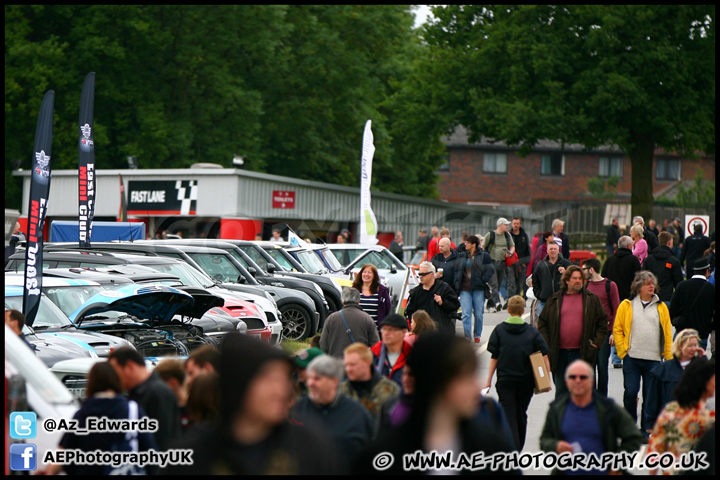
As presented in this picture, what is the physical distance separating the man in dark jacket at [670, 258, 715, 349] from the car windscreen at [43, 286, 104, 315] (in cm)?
721

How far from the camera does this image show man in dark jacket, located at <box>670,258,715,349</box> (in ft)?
37.6

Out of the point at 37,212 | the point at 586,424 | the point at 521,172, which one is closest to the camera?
the point at 586,424

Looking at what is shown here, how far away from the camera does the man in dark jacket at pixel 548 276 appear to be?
1355cm

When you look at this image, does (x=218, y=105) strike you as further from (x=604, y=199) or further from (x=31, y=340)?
(x=31, y=340)

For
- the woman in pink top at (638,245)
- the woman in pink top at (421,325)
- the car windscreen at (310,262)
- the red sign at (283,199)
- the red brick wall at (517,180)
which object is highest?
the red brick wall at (517,180)

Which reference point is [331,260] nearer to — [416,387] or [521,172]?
[416,387]

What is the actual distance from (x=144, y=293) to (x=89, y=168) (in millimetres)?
7675

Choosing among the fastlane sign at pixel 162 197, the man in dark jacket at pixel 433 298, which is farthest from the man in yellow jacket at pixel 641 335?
the fastlane sign at pixel 162 197

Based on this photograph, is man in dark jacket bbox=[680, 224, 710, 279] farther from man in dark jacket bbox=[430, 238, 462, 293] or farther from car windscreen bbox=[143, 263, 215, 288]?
car windscreen bbox=[143, 263, 215, 288]

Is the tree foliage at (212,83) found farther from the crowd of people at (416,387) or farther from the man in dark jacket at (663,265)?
the crowd of people at (416,387)

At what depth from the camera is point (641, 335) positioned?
10133 mm

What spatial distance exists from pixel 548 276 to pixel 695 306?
8.36 feet

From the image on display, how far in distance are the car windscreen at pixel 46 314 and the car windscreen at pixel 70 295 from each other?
1.21 ft

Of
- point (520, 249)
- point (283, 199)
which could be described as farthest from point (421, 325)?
point (283, 199)
